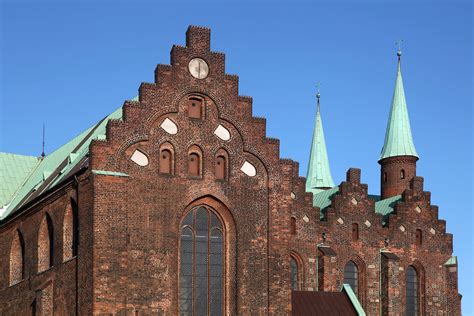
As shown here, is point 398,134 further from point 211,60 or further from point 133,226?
point 133,226

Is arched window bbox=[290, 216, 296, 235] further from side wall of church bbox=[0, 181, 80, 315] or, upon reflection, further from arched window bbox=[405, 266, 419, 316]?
side wall of church bbox=[0, 181, 80, 315]

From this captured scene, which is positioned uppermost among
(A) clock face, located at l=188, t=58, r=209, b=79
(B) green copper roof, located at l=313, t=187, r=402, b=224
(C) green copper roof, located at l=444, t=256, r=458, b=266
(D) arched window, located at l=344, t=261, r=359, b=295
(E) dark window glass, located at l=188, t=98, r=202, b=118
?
(A) clock face, located at l=188, t=58, r=209, b=79

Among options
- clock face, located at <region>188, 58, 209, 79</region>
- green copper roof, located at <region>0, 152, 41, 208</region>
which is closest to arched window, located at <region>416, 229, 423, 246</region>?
clock face, located at <region>188, 58, 209, 79</region>

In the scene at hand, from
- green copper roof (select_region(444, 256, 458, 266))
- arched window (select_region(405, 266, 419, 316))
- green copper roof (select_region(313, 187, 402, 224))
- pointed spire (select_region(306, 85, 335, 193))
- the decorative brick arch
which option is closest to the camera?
the decorative brick arch

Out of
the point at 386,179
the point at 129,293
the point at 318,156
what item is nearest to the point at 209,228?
the point at 129,293

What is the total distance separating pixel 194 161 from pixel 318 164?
121 ft

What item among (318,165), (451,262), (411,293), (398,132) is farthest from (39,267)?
(318,165)

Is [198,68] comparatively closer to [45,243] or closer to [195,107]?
[195,107]

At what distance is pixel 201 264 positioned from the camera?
5144 cm

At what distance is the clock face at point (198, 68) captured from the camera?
173ft

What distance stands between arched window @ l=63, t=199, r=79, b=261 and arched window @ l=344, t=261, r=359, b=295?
2195cm

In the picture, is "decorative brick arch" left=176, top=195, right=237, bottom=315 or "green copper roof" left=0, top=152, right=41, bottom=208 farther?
"green copper roof" left=0, top=152, right=41, bottom=208

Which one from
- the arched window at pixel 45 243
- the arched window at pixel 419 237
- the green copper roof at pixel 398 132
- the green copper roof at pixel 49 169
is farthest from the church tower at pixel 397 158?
the arched window at pixel 45 243

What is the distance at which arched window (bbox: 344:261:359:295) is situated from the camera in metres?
68.2
